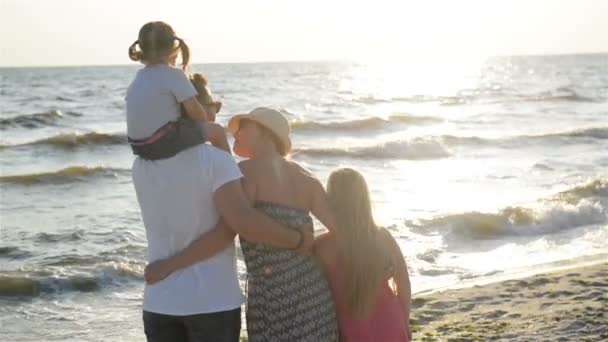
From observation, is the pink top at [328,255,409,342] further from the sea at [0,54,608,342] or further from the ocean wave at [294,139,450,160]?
the ocean wave at [294,139,450,160]

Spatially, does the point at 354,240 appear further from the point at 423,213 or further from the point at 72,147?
the point at 72,147

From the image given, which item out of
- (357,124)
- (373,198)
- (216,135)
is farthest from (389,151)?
(216,135)

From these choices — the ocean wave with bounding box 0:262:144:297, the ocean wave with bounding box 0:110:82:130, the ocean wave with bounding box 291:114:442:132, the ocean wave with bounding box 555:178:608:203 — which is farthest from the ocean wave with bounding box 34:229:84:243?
the ocean wave with bounding box 0:110:82:130

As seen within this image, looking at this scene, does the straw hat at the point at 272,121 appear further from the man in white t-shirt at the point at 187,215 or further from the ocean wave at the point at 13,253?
the ocean wave at the point at 13,253

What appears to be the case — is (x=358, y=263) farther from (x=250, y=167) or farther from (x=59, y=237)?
(x=59, y=237)

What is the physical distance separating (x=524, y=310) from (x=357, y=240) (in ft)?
12.5

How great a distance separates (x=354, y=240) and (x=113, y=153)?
1867 centimetres

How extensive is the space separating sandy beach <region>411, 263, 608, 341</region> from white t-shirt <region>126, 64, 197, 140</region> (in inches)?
150

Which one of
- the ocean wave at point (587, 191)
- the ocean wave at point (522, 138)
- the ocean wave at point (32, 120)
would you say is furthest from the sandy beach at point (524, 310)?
the ocean wave at point (32, 120)

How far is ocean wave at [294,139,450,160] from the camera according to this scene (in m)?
21.9

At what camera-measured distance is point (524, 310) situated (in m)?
6.96

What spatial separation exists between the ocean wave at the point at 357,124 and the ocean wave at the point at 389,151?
505cm

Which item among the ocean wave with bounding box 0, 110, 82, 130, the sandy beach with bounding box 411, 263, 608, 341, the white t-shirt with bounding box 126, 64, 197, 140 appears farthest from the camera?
the ocean wave with bounding box 0, 110, 82, 130

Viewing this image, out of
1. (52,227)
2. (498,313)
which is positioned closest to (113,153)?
(52,227)
